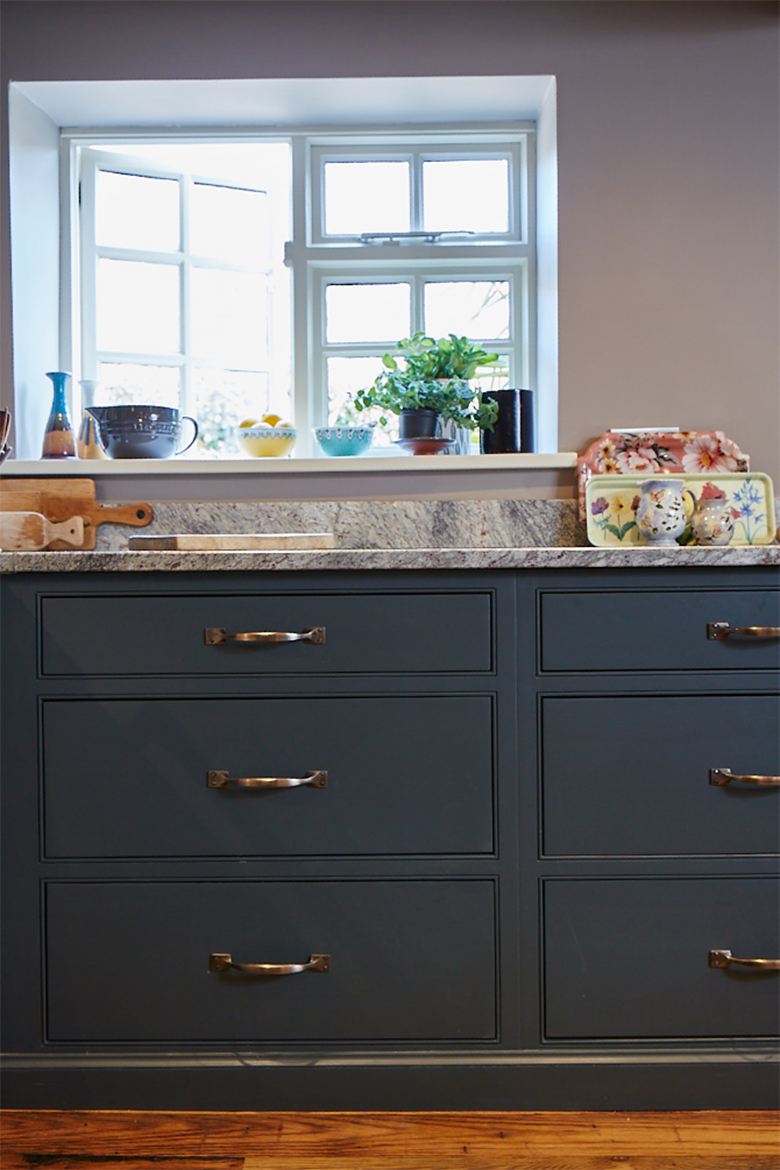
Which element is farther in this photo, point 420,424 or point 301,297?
point 301,297

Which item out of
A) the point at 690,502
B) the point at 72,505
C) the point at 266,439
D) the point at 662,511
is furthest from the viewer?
the point at 266,439

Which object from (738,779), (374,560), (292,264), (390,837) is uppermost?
(292,264)

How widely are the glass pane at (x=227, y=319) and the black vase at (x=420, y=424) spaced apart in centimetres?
56

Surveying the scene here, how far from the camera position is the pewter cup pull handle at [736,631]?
4.83 ft

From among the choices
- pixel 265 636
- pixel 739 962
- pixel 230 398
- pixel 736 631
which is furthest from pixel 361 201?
pixel 739 962

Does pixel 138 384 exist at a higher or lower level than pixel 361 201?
lower

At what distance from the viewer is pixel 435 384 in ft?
7.06

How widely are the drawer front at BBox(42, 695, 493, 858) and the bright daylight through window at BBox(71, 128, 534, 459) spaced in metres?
1.07

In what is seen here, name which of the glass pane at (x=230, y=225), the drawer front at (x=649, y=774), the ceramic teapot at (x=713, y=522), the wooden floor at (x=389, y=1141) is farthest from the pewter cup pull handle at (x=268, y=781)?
the glass pane at (x=230, y=225)

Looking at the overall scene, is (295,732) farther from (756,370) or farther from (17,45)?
(17,45)

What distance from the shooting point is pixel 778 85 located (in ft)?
6.86

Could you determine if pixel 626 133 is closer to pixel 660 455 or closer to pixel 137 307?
pixel 660 455

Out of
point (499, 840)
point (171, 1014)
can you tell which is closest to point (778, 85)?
point (499, 840)

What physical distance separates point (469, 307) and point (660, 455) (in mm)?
731
